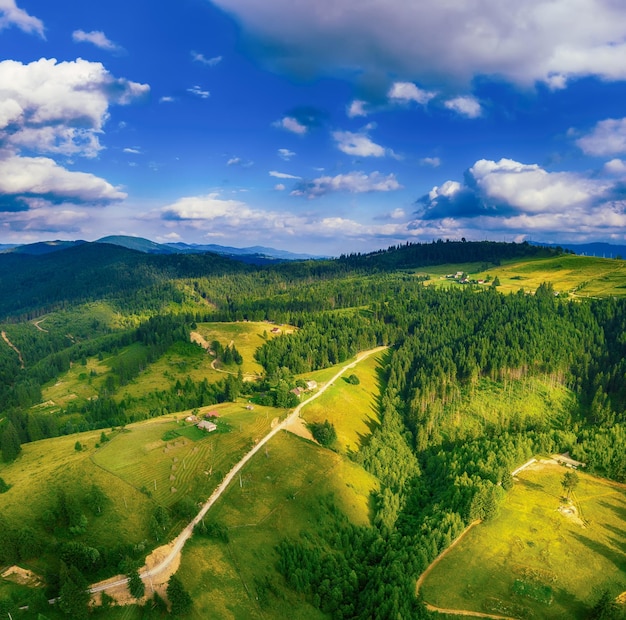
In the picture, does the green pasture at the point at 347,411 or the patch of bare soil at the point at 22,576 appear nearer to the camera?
the patch of bare soil at the point at 22,576

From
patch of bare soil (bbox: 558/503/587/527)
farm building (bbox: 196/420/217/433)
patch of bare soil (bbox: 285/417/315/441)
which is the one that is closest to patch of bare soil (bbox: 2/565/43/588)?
farm building (bbox: 196/420/217/433)

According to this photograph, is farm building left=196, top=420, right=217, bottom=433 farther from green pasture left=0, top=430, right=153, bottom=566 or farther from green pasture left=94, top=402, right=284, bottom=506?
green pasture left=0, top=430, right=153, bottom=566

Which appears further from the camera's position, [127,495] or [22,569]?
[127,495]

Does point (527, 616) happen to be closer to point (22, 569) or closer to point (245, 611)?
point (245, 611)

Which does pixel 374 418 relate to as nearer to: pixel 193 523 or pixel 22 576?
pixel 193 523

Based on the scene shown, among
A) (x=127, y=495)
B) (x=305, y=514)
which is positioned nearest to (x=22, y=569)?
(x=127, y=495)

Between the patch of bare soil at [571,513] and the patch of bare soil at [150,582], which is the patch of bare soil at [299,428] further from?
the patch of bare soil at [571,513]

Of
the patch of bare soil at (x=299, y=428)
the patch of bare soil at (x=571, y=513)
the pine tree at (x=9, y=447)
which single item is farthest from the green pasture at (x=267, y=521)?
the pine tree at (x=9, y=447)
